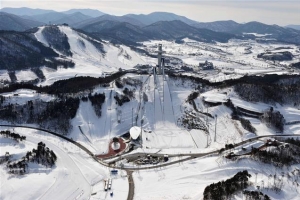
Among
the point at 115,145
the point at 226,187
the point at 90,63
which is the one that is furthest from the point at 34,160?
the point at 90,63

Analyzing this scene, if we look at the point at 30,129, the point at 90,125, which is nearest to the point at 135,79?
the point at 90,125

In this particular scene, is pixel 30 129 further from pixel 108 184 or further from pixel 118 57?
pixel 118 57

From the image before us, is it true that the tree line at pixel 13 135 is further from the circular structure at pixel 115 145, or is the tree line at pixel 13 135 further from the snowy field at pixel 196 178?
the snowy field at pixel 196 178

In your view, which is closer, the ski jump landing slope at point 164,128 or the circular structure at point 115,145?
the circular structure at point 115,145

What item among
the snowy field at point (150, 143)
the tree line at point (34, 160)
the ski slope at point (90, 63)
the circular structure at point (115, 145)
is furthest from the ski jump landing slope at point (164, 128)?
the ski slope at point (90, 63)

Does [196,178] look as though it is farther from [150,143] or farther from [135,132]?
[135,132]

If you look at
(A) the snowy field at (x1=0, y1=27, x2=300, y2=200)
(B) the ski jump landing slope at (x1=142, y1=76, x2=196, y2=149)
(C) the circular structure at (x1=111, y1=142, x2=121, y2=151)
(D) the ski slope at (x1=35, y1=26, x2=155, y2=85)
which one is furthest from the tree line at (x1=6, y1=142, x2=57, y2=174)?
(D) the ski slope at (x1=35, y1=26, x2=155, y2=85)

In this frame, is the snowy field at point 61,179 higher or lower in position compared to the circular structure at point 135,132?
lower

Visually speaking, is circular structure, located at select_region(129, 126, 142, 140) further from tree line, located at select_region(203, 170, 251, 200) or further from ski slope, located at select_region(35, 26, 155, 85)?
ski slope, located at select_region(35, 26, 155, 85)

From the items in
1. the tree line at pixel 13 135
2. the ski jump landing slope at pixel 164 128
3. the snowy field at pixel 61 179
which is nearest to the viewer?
the snowy field at pixel 61 179
